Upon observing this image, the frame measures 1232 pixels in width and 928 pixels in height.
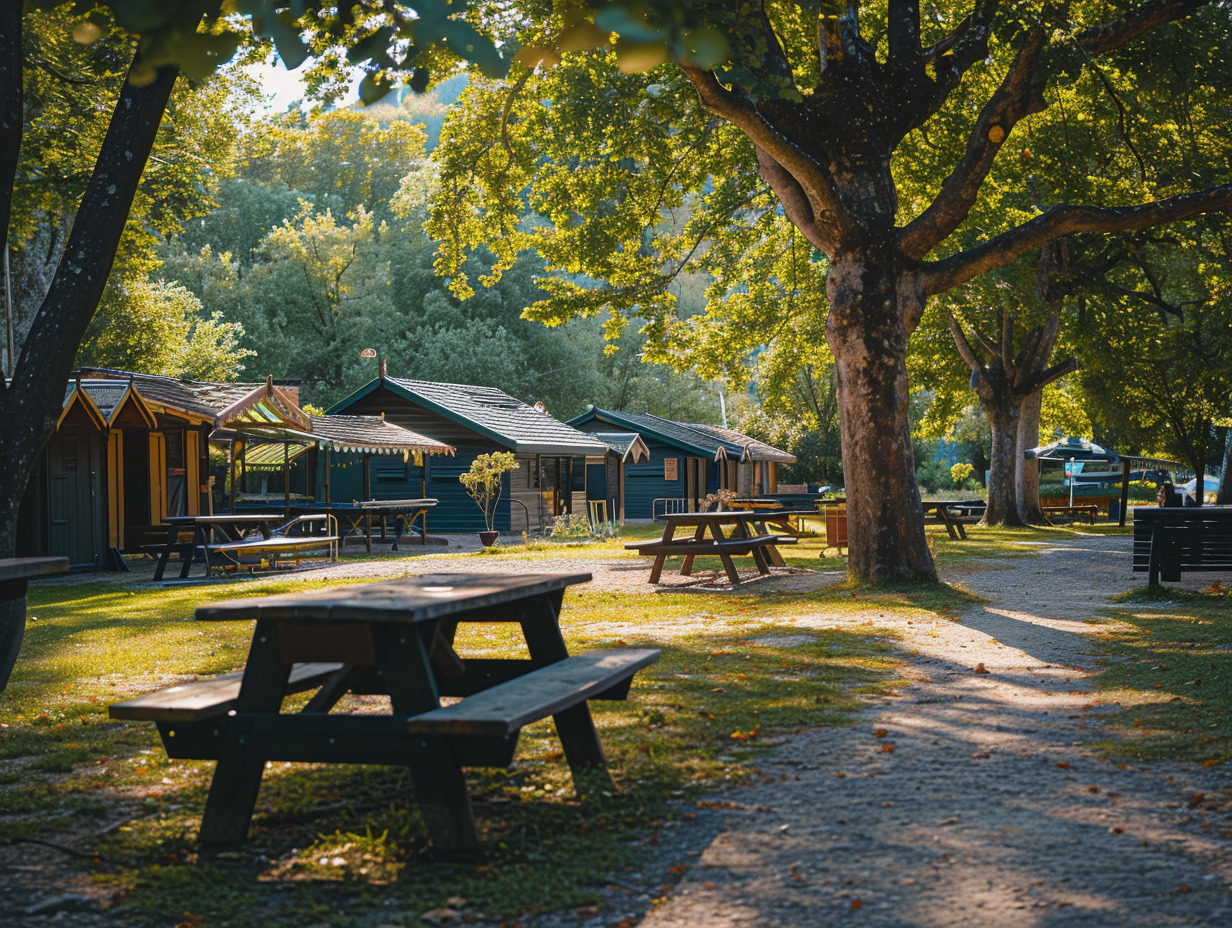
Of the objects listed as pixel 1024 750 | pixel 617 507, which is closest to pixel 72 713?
pixel 1024 750

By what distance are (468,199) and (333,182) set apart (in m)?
56.6

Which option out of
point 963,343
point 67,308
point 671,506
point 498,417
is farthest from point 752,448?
point 67,308

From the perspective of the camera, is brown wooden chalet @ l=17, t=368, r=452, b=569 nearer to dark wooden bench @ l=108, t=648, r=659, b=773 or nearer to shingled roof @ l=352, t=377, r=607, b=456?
shingled roof @ l=352, t=377, r=607, b=456

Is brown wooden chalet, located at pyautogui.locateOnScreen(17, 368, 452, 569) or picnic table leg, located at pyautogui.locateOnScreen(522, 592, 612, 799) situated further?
brown wooden chalet, located at pyautogui.locateOnScreen(17, 368, 452, 569)

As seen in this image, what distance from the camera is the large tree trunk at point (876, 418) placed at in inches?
471

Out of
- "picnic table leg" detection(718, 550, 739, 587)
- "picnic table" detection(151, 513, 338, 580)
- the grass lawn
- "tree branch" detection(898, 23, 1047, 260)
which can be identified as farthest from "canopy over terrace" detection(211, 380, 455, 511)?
"tree branch" detection(898, 23, 1047, 260)

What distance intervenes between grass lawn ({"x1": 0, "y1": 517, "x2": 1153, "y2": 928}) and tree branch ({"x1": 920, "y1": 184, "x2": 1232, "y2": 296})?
185 inches

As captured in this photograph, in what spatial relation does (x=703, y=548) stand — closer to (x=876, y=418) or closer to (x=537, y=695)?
(x=876, y=418)

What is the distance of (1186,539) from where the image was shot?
11.3 meters

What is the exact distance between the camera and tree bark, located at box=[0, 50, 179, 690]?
718 cm

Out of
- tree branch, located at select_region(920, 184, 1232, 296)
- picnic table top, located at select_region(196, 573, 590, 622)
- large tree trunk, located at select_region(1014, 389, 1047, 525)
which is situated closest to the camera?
picnic table top, located at select_region(196, 573, 590, 622)

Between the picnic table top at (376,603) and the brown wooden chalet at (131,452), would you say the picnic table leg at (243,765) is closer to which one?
the picnic table top at (376,603)

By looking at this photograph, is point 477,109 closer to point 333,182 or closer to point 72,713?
point 72,713

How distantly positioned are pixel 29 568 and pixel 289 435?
18015 mm
